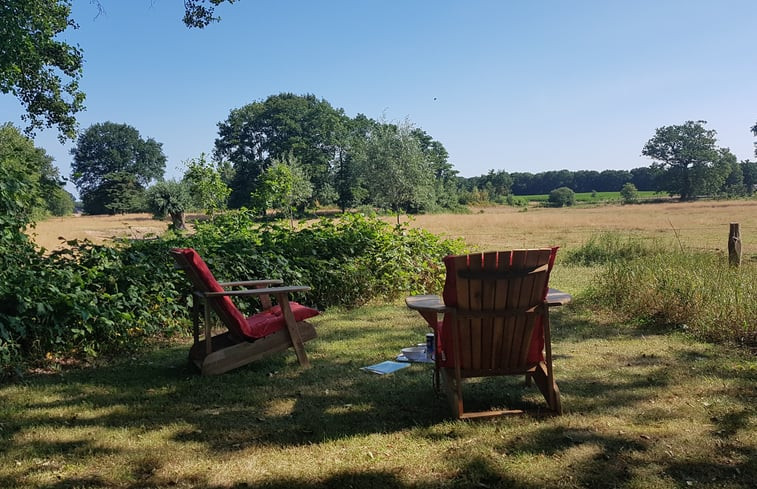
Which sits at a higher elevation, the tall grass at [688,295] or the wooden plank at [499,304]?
the wooden plank at [499,304]

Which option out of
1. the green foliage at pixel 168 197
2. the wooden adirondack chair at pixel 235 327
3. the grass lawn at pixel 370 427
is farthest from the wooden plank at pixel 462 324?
the green foliage at pixel 168 197

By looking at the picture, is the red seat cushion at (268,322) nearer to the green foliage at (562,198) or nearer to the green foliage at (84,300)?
the green foliage at (84,300)

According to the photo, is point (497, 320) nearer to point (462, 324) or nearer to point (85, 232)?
point (462, 324)

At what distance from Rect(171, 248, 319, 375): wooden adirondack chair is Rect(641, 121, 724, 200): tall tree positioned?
78.7 m

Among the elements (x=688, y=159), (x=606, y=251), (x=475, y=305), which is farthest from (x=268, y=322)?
(x=688, y=159)

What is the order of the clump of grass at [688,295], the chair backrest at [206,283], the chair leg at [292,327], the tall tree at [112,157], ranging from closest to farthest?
the chair backrest at [206,283] < the chair leg at [292,327] < the clump of grass at [688,295] < the tall tree at [112,157]

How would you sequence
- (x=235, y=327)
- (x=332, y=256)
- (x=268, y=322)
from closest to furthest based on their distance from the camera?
(x=235, y=327) < (x=268, y=322) < (x=332, y=256)

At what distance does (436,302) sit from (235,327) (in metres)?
1.73

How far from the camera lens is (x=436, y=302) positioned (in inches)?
144

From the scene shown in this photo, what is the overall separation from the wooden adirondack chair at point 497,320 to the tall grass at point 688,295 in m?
2.69

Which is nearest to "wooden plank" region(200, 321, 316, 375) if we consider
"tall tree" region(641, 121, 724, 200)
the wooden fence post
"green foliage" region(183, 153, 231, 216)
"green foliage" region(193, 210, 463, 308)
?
"green foliage" region(193, 210, 463, 308)

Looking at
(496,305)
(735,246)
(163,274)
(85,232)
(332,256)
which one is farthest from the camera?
(85,232)

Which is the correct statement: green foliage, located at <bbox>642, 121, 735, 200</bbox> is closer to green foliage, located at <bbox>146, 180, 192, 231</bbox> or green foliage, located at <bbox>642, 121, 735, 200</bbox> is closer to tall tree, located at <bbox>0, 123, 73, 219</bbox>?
green foliage, located at <bbox>146, 180, 192, 231</bbox>

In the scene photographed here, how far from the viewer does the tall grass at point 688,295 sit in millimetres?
5098
